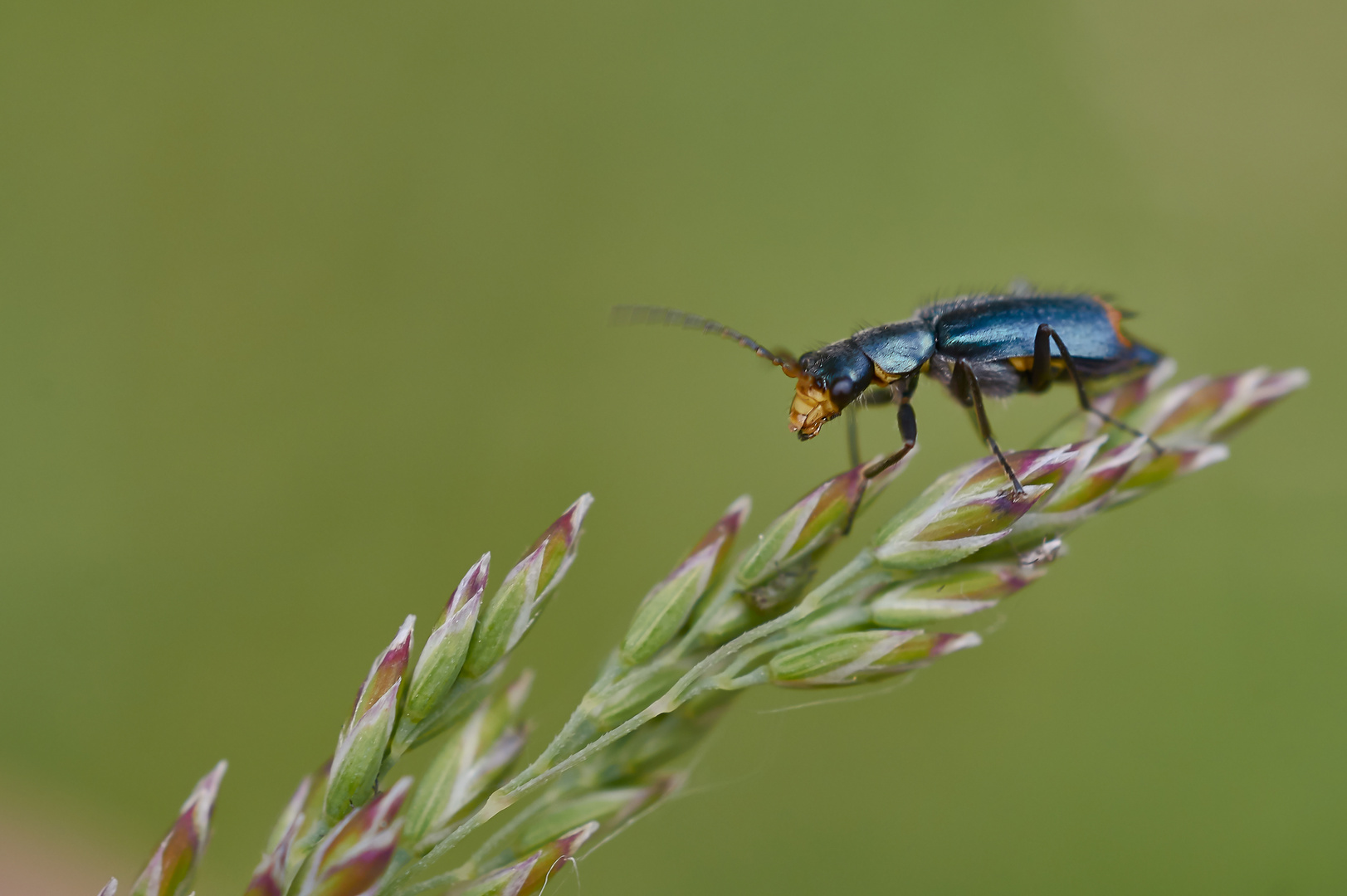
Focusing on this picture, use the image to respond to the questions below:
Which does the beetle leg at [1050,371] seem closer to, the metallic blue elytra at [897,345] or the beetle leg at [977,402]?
the beetle leg at [977,402]

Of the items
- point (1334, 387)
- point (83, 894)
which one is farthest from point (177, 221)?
point (1334, 387)

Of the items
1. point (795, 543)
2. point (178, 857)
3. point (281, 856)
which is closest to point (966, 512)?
point (795, 543)

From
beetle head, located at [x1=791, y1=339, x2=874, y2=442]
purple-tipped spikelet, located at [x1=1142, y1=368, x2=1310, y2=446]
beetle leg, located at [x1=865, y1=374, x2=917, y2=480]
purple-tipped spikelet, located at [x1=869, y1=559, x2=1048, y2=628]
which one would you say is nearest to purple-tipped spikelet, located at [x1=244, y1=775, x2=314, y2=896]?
purple-tipped spikelet, located at [x1=869, y1=559, x2=1048, y2=628]

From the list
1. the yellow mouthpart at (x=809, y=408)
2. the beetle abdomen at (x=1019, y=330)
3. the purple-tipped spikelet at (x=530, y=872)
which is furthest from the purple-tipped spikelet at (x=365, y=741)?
the beetle abdomen at (x=1019, y=330)

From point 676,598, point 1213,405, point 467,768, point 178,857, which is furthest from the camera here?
point 1213,405

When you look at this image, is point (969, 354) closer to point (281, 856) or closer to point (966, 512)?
point (966, 512)

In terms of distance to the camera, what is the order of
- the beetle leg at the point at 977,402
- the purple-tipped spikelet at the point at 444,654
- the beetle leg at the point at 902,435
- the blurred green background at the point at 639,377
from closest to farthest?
the purple-tipped spikelet at the point at 444,654, the beetle leg at the point at 977,402, the beetle leg at the point at 902,435, the blurred green background at the point at 639,377

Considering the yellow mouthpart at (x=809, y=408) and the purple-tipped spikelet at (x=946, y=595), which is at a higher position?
the yellow mouthpart at (x=809, y=408)
